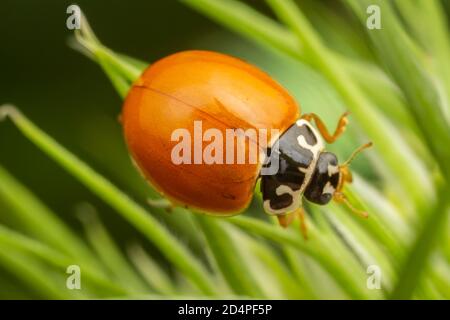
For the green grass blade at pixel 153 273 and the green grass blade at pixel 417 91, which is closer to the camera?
the green grass blade at pixel 417 91

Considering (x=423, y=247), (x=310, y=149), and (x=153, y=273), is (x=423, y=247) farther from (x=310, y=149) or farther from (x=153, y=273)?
(x=153, y=273)

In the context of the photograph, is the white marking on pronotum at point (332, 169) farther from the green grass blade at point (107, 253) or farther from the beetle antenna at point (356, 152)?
the green grass blade at point (107, 253)

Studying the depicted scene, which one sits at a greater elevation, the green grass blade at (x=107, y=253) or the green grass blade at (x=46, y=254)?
the green grass blade at (x=107, y=253)

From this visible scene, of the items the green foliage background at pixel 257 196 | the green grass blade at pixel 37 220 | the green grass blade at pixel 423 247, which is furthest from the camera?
the green grass blade at pixel 37 220

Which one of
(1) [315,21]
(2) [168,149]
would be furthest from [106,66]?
(1) [315,21]

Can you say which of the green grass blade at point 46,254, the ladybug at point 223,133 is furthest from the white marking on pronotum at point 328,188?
the green grass blade at point 46,254

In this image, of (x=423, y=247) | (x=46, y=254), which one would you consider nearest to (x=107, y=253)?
(x=46, y=254)
